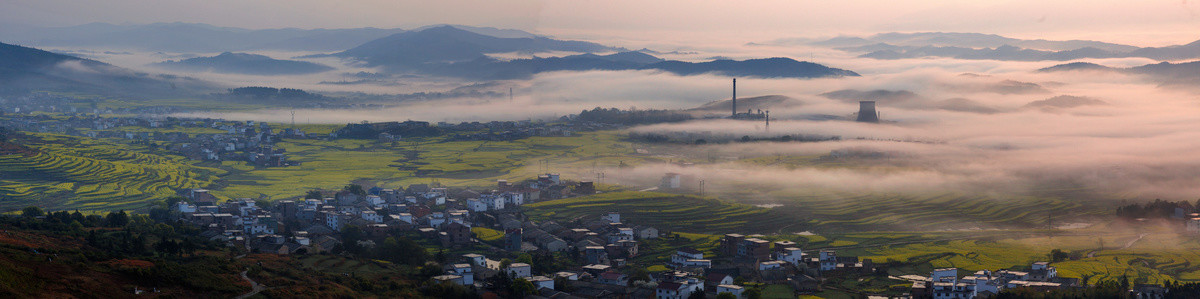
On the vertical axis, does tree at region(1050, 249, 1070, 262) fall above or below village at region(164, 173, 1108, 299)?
below

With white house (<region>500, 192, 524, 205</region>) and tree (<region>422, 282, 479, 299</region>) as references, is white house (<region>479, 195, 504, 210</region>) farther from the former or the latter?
tree (<region>422, 282, 479, 299</region>)

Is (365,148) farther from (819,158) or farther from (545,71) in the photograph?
(545,71)

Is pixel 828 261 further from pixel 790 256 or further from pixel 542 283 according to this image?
pixel 542 283

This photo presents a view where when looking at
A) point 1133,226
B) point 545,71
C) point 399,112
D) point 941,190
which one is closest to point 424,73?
point 545,71

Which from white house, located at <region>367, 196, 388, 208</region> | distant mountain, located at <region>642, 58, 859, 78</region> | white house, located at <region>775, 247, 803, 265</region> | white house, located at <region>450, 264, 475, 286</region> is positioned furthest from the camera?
distant mountain, located at <region>642, 58, 859, 78</region>

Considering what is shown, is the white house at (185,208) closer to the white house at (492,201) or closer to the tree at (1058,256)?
the white house at (492,201)

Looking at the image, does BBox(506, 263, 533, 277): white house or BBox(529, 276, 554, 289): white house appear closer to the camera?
BBox(529, 276, 554, 289): white house

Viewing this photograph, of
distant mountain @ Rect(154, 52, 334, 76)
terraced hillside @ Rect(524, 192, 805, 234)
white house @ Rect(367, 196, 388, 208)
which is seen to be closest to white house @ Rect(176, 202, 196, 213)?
→ white house @ Rect(367, 196, 388, 208)
